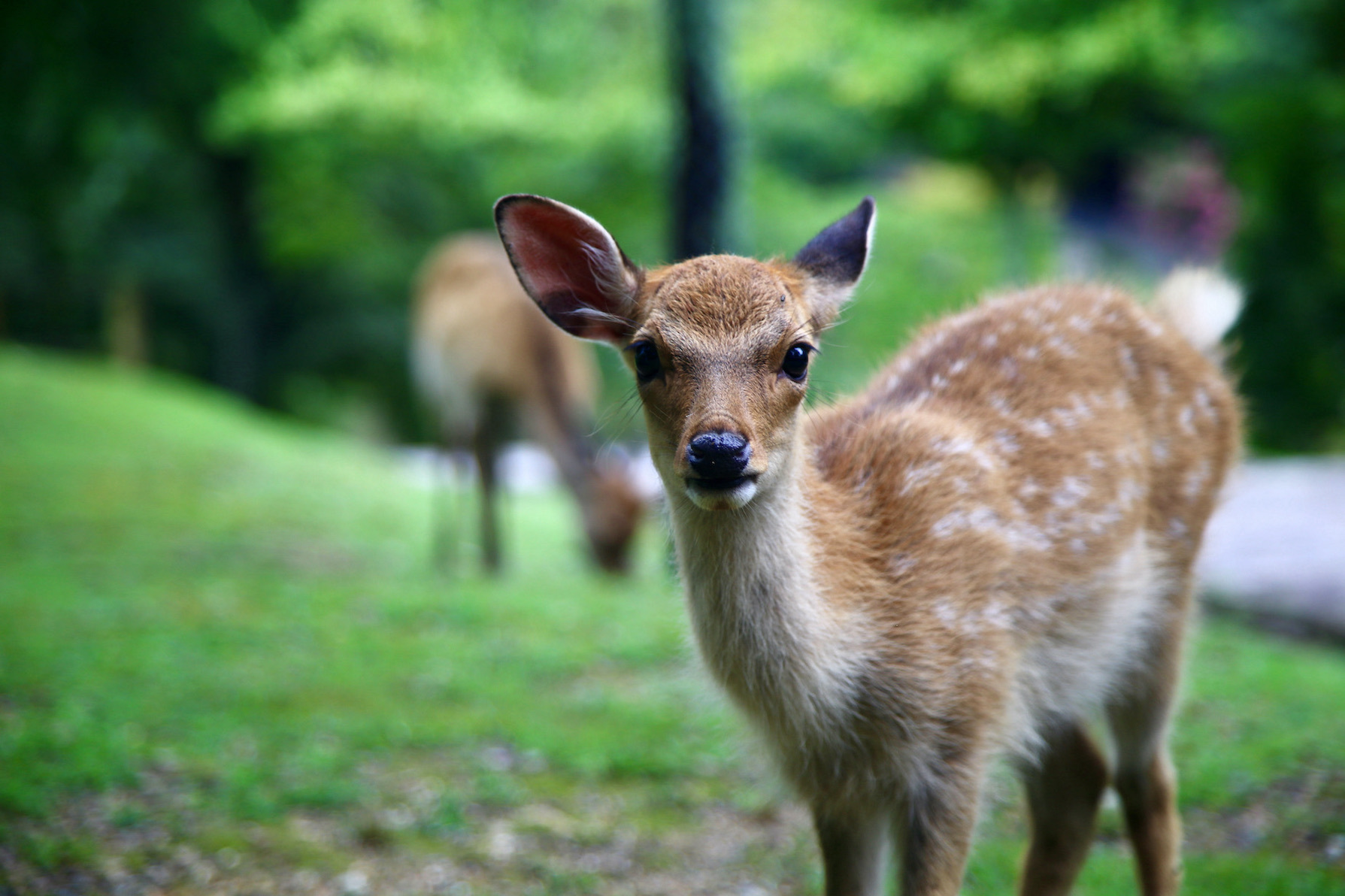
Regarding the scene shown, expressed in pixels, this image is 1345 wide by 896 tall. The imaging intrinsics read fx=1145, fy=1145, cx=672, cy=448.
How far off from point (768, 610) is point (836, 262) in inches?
Answer: 38.3

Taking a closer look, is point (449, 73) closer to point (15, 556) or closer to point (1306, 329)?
point (15, 556)

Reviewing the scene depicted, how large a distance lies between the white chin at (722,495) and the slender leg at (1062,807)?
1.45 metres

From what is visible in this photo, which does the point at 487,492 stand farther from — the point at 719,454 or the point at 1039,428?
the point at 719,454

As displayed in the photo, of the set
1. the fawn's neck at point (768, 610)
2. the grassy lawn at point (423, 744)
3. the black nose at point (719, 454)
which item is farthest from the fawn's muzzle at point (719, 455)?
the grassy lawn at point (423, 744)

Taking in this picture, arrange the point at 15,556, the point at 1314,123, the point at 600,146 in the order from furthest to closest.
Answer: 1. the point at 600,146
2. the point at 1314,123
3. the point at 15,556

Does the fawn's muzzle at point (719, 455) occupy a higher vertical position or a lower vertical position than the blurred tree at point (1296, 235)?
lower

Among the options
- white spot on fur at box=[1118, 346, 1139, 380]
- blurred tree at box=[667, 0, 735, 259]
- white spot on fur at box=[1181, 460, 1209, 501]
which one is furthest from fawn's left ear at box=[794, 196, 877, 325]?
blurred tree at box=[667, 0, 735, 259]

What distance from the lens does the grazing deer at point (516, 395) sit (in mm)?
9047

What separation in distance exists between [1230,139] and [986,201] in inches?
425

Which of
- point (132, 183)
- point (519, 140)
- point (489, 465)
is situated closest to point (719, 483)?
point (489, 465)

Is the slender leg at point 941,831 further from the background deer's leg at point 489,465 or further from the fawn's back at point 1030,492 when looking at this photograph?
the background deer's leg at point 489,465

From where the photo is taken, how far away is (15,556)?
7938 mm

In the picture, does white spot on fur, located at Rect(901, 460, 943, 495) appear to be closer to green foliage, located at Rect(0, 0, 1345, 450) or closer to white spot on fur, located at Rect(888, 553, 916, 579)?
white spot on fur, located at Rect(888, 553, 916, 579)

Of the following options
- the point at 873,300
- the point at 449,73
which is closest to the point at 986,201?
the point at 873,300
